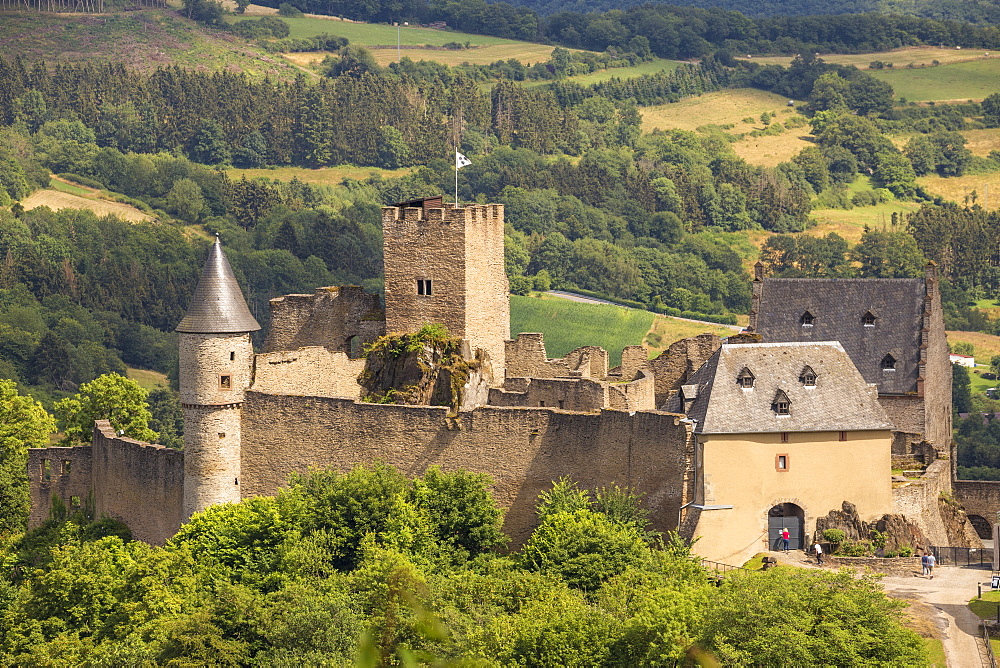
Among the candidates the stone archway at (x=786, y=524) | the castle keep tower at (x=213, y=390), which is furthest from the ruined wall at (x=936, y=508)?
the castle keep tower at (x=213, y=390)

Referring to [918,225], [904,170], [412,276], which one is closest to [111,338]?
[918,225]

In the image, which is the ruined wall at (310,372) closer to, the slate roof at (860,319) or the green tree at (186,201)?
the slate roof at (860,319)

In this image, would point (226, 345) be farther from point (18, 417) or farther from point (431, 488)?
point (18, 417)

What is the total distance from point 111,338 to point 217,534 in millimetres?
99840

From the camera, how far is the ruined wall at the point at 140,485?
213 ft

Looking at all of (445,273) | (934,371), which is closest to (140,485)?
(445,273)

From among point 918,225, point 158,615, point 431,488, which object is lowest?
point 158,615

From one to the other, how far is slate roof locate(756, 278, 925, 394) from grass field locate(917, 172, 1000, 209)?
403 feet

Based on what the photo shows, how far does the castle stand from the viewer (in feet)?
188

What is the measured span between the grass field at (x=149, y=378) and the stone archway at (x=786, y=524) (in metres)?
89.8

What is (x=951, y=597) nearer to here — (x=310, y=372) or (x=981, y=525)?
(x=981, y=525)

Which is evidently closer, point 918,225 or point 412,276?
point 412,276

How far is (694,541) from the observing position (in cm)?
5631

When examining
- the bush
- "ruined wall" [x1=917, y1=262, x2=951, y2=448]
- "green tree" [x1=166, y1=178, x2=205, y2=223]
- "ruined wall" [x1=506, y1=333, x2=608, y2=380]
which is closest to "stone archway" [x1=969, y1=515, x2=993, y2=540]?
"ruined wall" [x1=917, y1=262, x2=951, y2=448]
